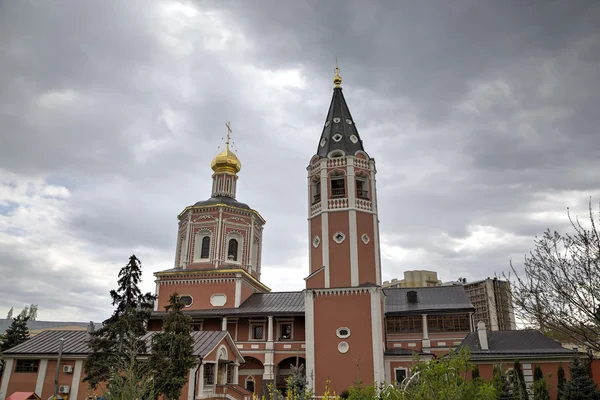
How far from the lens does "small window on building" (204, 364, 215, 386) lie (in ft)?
64.5

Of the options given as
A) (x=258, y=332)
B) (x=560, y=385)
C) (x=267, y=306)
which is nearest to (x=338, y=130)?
(x=267, y=306)

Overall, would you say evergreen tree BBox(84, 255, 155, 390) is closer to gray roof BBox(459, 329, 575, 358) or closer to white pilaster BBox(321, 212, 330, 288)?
white pilaster BBox(321, 212, 330, 288)

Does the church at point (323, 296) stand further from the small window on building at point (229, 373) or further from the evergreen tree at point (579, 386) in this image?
the evergreen tree at point (579, 386)

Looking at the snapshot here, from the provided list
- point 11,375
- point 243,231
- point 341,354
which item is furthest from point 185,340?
point 243,231

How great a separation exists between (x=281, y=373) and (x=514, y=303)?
744 inches

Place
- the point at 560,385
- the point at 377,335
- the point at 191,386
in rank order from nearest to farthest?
the point at 191,386 < the point at 560,385 < the point at 377,335

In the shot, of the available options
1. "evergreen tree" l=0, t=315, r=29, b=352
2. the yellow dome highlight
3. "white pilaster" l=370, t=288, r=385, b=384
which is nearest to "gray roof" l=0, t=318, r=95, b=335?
"evergreen tree" l=0, t=315, r=29, b=352

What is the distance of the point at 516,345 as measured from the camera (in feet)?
74.4

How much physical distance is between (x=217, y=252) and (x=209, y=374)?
38.6 feet

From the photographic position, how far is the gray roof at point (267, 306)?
2778 cm

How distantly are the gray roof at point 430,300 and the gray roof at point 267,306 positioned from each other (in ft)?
18.2

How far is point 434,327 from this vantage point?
27.7m

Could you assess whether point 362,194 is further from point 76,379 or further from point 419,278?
point 419,278

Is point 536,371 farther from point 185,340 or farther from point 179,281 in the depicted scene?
point 179,281
